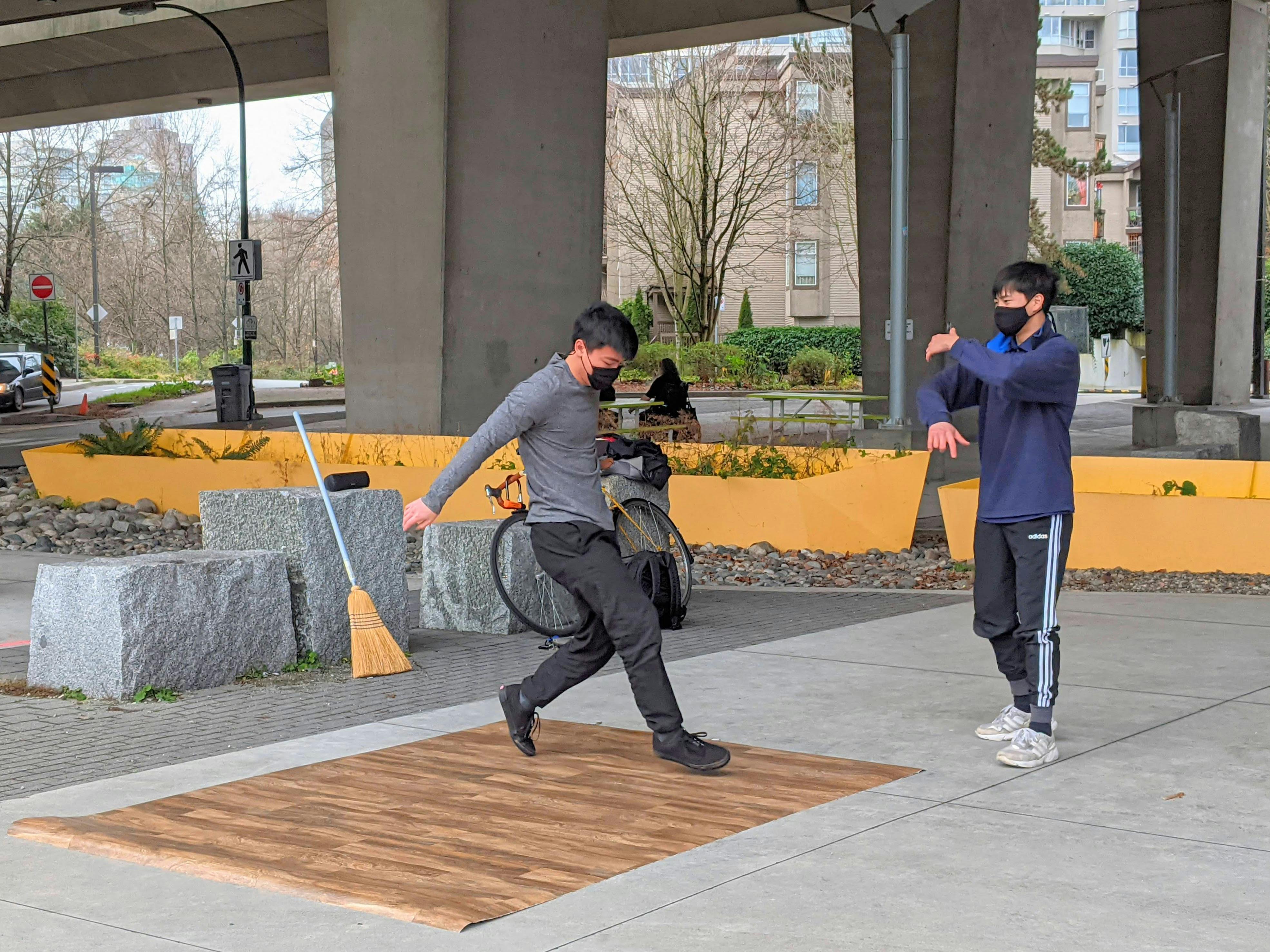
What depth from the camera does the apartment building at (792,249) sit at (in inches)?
2208

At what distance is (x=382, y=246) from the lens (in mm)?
17203

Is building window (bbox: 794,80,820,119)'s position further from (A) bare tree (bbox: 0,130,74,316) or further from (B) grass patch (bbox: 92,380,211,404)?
(A) bare tree (bbox: 0,130,74,316)

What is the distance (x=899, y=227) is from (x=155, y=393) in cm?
3665

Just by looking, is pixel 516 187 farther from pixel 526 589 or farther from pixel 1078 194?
pixel 1078 194

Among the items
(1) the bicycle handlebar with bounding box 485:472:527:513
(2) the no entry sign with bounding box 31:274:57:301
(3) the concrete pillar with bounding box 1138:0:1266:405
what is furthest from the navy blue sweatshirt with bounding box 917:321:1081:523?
(2) the no entry sign with bounding box 31:274:57:301

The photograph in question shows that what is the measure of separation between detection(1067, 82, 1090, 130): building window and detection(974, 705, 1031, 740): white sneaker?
80.2 metres

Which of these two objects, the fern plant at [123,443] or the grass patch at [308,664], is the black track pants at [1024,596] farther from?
the fern plant at [123,443]

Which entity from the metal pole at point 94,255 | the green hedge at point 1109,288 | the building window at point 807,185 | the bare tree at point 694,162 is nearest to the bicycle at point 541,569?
the bare tree at point 694,162

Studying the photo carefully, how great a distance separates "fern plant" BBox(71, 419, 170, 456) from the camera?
1689 cm

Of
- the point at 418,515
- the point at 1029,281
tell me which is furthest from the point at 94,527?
the point at 1029,281

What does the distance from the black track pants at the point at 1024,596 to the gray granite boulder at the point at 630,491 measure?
411cm

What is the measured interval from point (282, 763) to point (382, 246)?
1158cm

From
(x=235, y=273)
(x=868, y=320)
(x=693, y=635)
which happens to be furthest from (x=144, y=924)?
(x=235, y=273)

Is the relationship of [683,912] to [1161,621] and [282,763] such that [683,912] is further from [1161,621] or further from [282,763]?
[1161,621]
